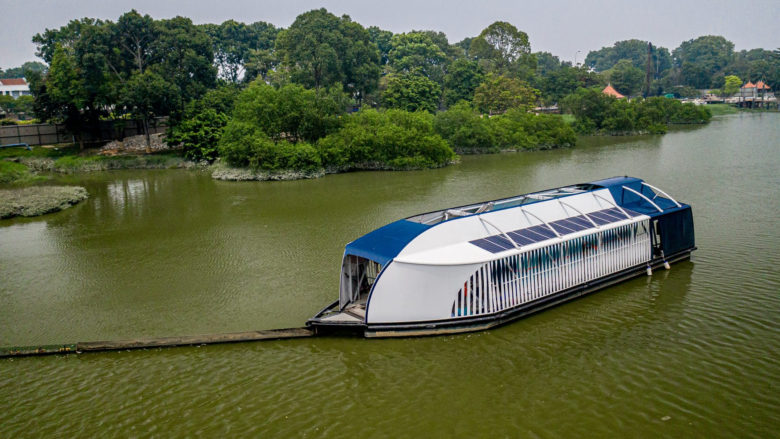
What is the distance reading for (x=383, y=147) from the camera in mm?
36906

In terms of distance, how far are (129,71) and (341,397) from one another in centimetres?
4597

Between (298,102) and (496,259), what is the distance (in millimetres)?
28750

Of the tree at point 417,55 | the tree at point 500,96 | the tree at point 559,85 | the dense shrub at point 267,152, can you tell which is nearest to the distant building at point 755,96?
the tree at point 559,85

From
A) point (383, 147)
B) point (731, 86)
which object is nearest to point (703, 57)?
point (731, 86)

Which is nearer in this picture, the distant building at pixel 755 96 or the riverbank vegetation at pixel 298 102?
the riverbank vegetation at pixel 298 102


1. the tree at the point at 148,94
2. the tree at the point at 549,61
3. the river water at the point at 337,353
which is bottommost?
the river water at the point at 337,353

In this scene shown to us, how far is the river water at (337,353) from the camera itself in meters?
8.80

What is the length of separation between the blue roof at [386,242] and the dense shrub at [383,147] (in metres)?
24.4

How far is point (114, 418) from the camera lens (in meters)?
9.05

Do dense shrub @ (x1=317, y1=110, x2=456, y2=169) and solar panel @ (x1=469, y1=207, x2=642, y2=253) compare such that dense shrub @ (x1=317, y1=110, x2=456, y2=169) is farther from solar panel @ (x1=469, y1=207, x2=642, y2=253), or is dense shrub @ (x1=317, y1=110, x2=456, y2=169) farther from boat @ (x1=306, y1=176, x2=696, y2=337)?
solar panel @ (x1=469, y1=207, x2=642, y2=253)

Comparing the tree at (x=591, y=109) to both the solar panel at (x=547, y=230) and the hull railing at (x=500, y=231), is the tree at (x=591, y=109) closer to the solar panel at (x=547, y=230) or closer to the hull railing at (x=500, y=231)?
the solar panel at (x=547, y=230)

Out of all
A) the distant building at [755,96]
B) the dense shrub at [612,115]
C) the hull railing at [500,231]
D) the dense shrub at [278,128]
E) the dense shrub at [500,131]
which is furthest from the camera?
the distant building at [755,96]

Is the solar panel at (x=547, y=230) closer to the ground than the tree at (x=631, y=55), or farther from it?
closer to the ground

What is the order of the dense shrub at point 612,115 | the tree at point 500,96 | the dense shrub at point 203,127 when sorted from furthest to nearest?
the tree at point 500,96 < the dense shrub at point 612,115 < the dense shrub at point 203,127
